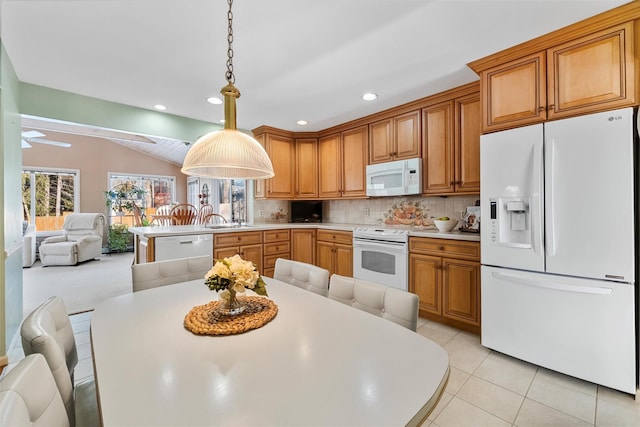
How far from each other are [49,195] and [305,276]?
7.90m

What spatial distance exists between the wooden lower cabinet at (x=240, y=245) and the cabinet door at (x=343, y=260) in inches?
39.8

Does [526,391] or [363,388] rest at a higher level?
[363,388]

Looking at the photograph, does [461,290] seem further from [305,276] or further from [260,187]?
[260,187]

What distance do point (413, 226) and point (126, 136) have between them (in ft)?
16.8

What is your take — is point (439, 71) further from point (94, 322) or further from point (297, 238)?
point (94, 322)

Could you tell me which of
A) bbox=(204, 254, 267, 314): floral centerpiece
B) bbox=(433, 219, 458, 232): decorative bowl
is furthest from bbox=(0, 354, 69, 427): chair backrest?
bbox=(433, 219, 458, 232): decorative bowl

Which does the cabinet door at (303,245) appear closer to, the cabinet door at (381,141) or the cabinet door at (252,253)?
the cabinet door at (252,253)

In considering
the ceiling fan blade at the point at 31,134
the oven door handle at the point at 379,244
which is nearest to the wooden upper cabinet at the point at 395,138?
the oven door handle at the point at 379,244

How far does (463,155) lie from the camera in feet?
9.27

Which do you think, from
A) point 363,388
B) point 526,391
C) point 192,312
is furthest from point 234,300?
point 526,391

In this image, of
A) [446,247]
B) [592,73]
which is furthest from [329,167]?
[592,73]

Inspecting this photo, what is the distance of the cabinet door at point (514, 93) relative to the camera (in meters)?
2.01

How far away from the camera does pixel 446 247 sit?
266 centimetres

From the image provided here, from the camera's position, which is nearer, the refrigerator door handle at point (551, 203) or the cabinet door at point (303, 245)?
the refrigerator door handle at point (551, 203)
